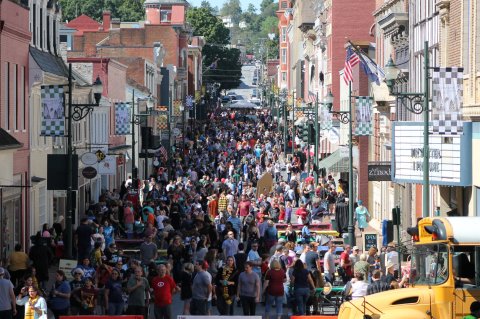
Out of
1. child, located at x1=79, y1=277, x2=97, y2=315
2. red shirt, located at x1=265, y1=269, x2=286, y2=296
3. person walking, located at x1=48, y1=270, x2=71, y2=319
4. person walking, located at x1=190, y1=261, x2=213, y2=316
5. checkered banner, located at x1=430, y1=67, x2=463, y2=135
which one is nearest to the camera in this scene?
person walking, located at x1=48, y1=270, x2=71, y2=319

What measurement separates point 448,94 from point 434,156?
25.5 ft

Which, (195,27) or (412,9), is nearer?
(412,9)

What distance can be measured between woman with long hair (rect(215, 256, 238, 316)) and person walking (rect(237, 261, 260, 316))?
0.81m

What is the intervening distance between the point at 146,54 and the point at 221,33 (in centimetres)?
9505

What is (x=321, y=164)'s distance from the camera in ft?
202

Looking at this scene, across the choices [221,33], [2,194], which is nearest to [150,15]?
[221,33]

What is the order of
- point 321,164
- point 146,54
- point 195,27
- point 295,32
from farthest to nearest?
point 195,27
point 295,32
point 146,54
point 321,164

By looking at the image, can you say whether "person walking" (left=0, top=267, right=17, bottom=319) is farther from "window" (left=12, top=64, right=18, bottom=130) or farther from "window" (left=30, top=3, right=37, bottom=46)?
"window" (left=30, top=3, right=37, bottom=46)

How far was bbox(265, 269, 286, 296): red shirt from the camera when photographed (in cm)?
2525

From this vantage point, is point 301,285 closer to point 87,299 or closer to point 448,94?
point 87,299

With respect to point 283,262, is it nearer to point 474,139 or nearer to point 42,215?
point 474,139

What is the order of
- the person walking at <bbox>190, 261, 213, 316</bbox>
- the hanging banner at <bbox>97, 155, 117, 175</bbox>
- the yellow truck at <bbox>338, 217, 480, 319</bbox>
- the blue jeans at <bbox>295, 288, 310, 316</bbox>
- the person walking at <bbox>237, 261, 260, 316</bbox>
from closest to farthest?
1. the yellow truck at <bbox>338, 217, 480, 319</bbox>
2. the person walking at <bbox>190, 261, 213, 316</bbox>
3. the person walking at <bbox>237, 261, 260, 316</bbox>
4. the blue jeans at <bbox>295, 288, 310, 316</bbox>
5. the hanging banner at <bbox>97, 155, 117, 175</bbox>

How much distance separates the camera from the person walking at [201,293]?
81.6 ft

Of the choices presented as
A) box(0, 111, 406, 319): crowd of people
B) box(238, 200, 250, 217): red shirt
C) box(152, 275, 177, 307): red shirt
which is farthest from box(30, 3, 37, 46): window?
box(152, 275, 177, 307): red shirt
